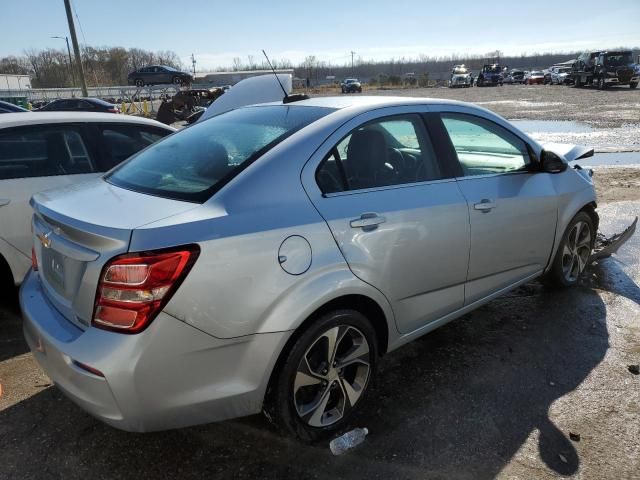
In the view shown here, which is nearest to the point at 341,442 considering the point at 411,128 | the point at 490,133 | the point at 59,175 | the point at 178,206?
the point at 178,206

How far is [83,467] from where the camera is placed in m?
2.43

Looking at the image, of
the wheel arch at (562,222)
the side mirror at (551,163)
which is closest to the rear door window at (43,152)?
the side mirror at (551,163)

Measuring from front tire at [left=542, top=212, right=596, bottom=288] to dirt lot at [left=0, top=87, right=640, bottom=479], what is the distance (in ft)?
1.77

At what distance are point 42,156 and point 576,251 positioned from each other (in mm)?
4554

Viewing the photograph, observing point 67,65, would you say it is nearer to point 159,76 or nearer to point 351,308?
point 159,76

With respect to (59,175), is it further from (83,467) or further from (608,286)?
(608,286)

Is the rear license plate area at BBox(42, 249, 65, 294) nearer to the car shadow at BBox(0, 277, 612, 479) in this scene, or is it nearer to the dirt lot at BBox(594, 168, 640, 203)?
the car shadow at BBox(0, 277, 612, 479)

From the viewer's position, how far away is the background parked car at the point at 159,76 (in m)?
39.8

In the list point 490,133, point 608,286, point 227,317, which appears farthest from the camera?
point 608,286

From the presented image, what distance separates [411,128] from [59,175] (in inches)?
111

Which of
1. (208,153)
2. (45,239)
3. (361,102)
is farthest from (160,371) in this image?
(361,102)

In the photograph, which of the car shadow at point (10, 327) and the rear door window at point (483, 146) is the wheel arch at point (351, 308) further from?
the car shadow at point (10, 327)

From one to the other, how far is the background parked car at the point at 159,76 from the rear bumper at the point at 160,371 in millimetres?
40473

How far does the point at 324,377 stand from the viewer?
257 centimetres
